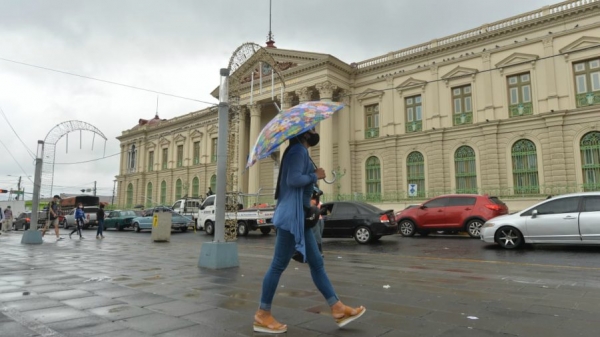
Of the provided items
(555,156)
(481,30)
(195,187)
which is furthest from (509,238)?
(195,187)

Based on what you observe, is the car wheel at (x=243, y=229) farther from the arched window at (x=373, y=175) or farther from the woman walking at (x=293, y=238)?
the woman walking at (x=293, y=238)

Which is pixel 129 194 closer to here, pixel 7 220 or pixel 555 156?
pixel 7 220

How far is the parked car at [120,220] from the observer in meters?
27.1

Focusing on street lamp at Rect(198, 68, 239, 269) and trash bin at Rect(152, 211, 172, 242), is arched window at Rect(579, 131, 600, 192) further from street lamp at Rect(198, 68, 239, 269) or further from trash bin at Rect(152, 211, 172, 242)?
street lamp at Rect(198, 68, 239, 269)

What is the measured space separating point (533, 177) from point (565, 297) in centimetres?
2279

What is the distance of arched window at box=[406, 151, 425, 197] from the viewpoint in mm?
29328

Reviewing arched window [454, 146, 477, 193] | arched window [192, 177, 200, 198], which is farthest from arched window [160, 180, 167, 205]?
arched window [454, 146, 477, 193]

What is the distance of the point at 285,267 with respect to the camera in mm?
3592

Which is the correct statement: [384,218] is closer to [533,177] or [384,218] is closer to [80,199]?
[533,177]

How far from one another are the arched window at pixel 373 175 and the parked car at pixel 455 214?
15.1 m

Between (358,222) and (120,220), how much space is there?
19.6m

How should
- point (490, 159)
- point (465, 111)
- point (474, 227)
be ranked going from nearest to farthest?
point (474, 227)
point (490, 159)
point (465, 111)

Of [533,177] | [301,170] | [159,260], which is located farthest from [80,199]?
[301,170]

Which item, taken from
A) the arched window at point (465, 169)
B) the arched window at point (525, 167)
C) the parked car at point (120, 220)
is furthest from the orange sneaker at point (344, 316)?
the parked car at point (120, 220)
